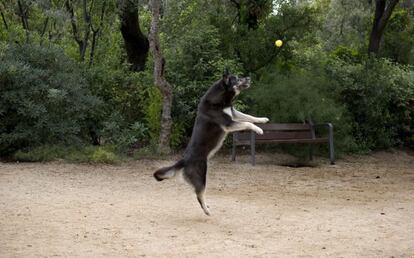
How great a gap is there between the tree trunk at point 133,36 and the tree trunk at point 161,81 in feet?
11.2

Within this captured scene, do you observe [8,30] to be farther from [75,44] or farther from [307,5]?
[307,5]

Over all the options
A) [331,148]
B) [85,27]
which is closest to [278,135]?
[331,148]

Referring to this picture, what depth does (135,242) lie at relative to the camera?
6238 millimetres

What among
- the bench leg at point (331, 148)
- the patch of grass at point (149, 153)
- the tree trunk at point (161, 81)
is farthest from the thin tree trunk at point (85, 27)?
the bench leg at point (331, 148)

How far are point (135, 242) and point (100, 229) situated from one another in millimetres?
771

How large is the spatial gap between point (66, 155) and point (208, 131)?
6083 mm

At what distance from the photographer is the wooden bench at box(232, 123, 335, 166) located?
44.0 feet

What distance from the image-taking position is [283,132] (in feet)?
45.3

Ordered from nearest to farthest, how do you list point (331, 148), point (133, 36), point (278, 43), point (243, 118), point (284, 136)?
1. point (243, 118)
2. point (284, 136)
3. point (331, 148)
4. point (278, 43)
5. point (133, 36)

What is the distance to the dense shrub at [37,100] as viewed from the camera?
1289cm

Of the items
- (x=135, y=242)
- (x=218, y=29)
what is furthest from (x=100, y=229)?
(x=218, y=29)

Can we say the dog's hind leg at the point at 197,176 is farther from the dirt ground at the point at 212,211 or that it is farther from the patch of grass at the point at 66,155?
the patch of grass at the point at 66,155

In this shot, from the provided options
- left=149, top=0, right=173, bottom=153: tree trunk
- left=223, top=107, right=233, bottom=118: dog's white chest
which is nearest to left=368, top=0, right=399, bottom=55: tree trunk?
left=149, top=0, right=173, bottom=153: tree trunk

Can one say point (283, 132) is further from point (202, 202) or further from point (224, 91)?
point (202, 202)
